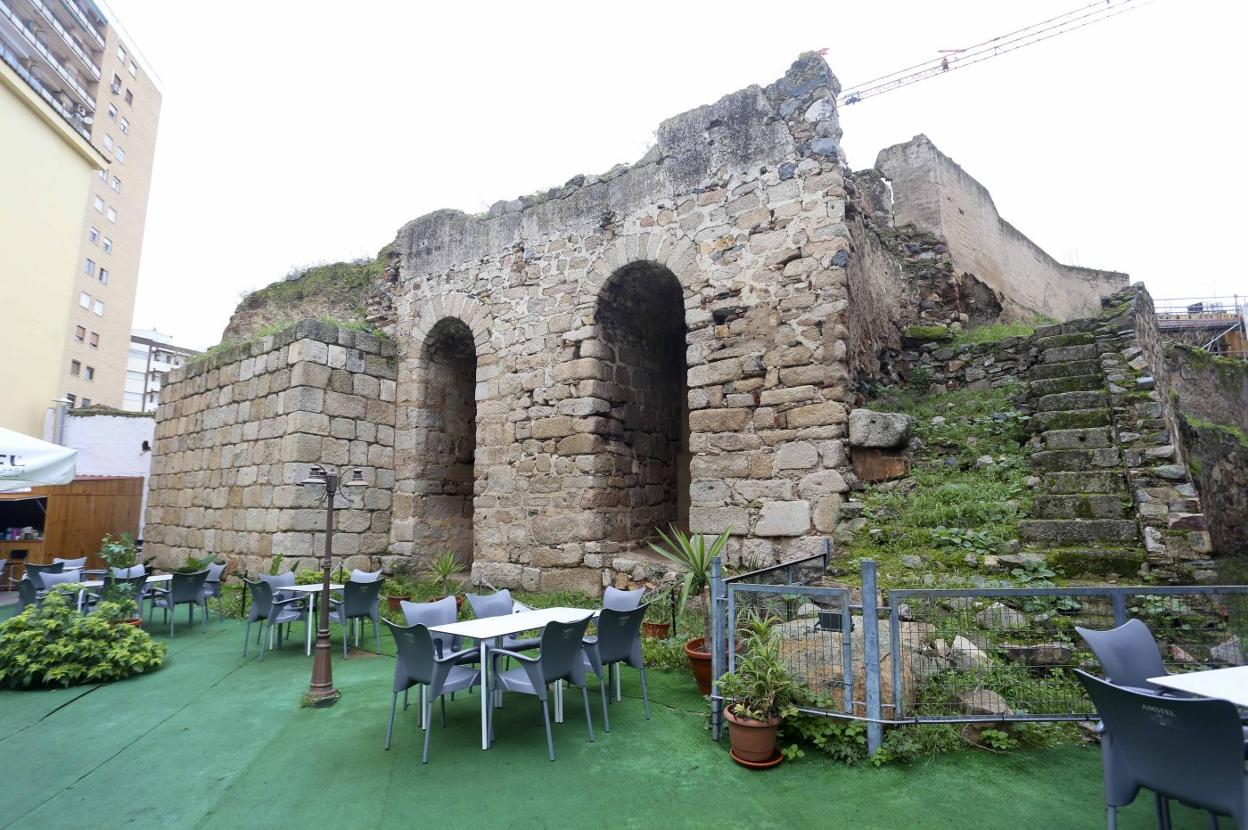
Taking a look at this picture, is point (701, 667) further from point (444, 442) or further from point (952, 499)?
point (444, 442)

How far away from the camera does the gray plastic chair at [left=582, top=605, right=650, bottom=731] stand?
4.26 m

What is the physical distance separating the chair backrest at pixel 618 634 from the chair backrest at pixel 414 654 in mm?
1102

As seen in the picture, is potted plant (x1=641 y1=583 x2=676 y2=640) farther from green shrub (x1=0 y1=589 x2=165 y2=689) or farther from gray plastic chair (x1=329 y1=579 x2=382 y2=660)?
green shrub (x1=0 y1=589 x2=165 y2=689)

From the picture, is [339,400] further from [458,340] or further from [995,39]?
[995,39]

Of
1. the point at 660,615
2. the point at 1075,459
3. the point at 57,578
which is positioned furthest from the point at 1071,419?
the point at 57,578

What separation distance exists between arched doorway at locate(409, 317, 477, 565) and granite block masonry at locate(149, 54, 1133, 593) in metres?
0.03

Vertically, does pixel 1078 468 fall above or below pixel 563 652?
above

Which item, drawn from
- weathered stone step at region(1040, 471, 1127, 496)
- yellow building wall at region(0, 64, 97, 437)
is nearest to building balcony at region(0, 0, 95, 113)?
yellow building wall at region(0, 64, 97, 437)

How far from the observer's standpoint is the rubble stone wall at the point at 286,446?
333 inches

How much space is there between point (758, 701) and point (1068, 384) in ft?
15.3

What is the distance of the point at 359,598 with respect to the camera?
6387 mm

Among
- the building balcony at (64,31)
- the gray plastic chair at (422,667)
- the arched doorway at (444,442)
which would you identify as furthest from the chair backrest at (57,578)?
the building balcony at (64,31)

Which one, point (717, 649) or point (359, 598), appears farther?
point (359, 598)

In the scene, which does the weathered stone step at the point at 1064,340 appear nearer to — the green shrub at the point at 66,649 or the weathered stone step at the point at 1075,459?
the weathered stone step at the point at 1075,459
